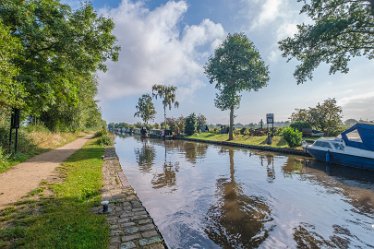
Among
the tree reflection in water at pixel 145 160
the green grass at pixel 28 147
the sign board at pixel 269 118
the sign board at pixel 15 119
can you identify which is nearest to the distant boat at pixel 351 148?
the sign board at pixel 269 118

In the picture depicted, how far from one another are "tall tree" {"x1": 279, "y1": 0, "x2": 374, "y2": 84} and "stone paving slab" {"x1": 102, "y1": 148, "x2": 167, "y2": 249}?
15343mm

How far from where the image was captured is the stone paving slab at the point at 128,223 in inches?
170

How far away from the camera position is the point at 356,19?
548 inches

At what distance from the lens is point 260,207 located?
7.32 meters

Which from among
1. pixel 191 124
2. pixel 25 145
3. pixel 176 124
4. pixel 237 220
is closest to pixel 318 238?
pixel 237 220

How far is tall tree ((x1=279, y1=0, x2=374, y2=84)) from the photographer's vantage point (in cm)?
1400

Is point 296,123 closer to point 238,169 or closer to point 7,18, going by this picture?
point 238,169

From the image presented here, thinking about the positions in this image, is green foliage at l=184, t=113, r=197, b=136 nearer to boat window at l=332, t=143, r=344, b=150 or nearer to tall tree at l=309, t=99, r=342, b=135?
tall tree at l=309, t=99, r=342, b=135

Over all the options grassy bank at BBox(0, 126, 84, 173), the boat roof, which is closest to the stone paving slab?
grassy bank at BBox(0, 126, 84, 173)

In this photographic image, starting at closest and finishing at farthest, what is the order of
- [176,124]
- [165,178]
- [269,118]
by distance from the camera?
1. [165,178]
2. [269,118]
3. [176,124]

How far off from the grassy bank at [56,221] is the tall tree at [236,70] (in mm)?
27694

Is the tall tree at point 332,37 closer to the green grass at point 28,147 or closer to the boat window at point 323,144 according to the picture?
the boat window at point 323,144

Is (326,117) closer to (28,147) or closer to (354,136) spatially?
(354,136)

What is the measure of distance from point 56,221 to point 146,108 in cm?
7284
